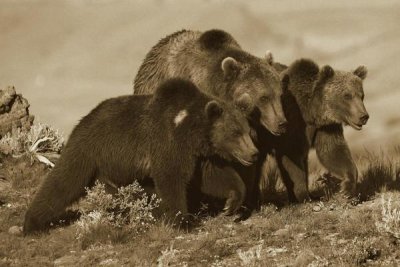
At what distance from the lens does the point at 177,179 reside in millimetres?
7699

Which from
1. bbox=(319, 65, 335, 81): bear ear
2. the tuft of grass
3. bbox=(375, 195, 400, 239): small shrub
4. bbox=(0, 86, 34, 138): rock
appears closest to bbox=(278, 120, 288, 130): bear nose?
bbox=(319, 65, 335, 81): bear ear

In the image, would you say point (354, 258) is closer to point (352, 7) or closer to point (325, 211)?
point (325, 211)

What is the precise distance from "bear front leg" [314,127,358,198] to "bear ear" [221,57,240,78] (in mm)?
1209

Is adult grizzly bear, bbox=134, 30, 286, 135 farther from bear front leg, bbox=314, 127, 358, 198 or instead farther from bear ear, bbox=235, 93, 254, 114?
bear front leg, bbox=314, 127, 358, 198

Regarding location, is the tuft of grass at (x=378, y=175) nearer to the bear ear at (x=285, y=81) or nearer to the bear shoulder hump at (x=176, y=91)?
the bear ear at (x=285, y=81)

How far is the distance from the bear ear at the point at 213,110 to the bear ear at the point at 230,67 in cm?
87

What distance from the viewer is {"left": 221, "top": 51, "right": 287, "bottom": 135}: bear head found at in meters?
8.25

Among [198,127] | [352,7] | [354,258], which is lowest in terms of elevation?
[354,258]

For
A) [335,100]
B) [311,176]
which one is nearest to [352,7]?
[311,176]


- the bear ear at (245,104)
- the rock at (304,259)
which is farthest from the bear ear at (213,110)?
the rock at (304,259)

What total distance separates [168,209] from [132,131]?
89cm

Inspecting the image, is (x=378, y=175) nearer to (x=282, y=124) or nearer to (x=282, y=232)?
(x=282, y=124)

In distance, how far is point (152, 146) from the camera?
25.9ft

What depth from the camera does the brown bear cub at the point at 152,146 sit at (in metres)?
7.75
